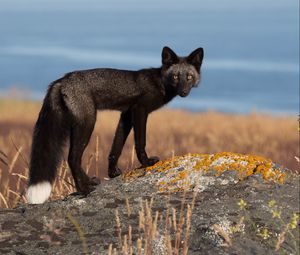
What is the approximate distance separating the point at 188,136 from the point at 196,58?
32.7ft

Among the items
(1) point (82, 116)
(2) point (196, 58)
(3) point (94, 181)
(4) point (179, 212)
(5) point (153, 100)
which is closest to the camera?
(4) point (179, 212)

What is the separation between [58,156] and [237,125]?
1255 cm

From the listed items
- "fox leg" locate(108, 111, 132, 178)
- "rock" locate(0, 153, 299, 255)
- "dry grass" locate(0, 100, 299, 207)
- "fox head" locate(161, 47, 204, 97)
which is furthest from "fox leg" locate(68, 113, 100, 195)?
"dry grass" locate(0, 100, 299, 207)

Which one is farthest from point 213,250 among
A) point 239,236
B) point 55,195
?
point 55,195

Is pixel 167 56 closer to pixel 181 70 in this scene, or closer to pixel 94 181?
pixel 181 70

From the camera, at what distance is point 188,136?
741 inches

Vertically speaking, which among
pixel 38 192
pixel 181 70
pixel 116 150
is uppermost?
pixel 181 70

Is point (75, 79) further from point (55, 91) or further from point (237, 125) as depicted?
point (237, 125)

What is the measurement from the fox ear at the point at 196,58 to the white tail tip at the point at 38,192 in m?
2.41

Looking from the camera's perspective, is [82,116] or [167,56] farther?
[167,56]

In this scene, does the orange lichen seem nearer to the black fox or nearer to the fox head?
the black fox

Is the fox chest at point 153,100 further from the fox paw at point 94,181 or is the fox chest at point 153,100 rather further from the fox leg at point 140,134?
the fox paw at point 94,181

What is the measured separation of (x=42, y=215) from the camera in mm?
6180

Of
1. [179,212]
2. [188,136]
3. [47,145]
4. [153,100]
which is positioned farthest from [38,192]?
[188,136]
